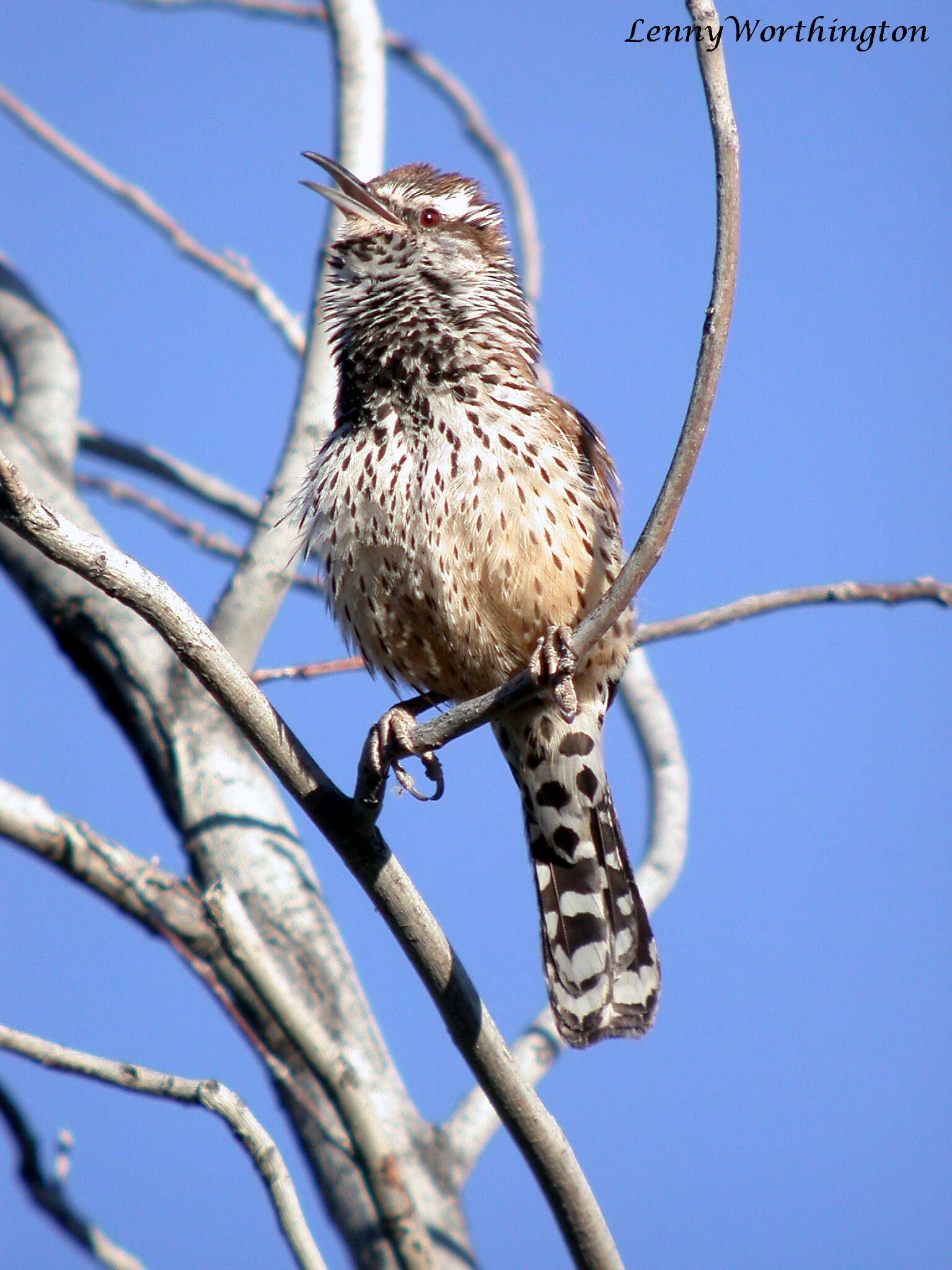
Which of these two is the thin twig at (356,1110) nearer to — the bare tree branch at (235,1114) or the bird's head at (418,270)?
the bare tree branch at (235,1114)

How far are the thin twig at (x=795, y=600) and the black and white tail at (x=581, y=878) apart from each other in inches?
17.1

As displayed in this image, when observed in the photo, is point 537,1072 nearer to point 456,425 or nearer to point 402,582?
point 402,582

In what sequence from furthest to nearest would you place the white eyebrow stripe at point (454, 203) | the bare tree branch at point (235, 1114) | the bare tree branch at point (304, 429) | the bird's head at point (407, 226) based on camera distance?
the bare tree branch at point (304, 429) → the white eyebrow stripe at point (454, 203) → the bird's head at point (407, 226) → the bare tree branch at point (235, 1114)

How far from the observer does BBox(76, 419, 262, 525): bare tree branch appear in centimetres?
585

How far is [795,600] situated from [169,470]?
313 cm

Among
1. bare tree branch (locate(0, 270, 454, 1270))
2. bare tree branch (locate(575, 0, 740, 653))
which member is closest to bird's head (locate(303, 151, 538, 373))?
bare tree branch (locate(0, 270, 454, 1270))

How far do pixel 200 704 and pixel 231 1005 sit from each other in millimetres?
1117

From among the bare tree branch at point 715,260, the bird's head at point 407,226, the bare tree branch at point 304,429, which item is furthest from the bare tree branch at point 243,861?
the bare tree branch at point 715,260

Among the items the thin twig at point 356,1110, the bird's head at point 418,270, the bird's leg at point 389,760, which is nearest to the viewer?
the bird's leg at point 389,760

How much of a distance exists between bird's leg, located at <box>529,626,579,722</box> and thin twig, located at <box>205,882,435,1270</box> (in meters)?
0.86

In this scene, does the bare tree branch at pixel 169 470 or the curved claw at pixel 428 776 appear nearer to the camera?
the curved claw at pixel 428 776

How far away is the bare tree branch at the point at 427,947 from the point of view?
2479mm

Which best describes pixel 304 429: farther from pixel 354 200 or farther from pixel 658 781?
pixel 658 781

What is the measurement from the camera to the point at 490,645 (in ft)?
11.7
